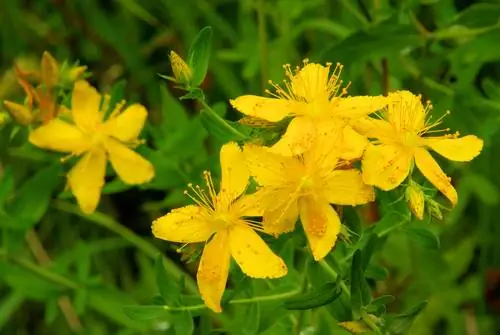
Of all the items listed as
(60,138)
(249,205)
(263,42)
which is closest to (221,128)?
(249,205)

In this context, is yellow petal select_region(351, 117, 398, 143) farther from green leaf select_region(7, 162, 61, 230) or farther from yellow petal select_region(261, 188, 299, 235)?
green leaf select_region(7, 162, 61, 230)

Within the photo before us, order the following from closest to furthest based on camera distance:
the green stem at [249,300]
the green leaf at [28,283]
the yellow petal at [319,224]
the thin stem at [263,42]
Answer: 1. the yellow petal at [319,224]
2. the green stem at [249,300]
3. the green leaf at [28,283]
4. the thin stem at [263,42]

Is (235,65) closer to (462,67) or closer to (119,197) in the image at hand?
(119,197)

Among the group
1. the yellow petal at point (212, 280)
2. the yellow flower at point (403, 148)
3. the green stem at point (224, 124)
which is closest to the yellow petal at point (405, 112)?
the yellow flower at point (403, 148)

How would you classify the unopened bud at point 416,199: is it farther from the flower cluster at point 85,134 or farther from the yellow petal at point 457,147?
the flower cluster at point 85,134

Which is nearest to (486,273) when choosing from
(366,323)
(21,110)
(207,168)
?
(207,168)

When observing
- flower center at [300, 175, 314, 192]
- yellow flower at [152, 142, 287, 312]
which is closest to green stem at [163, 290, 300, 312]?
yellow flower at [152, 142, 287, 312]

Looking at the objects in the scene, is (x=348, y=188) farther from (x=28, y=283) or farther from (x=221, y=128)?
(x=28, y=283)
